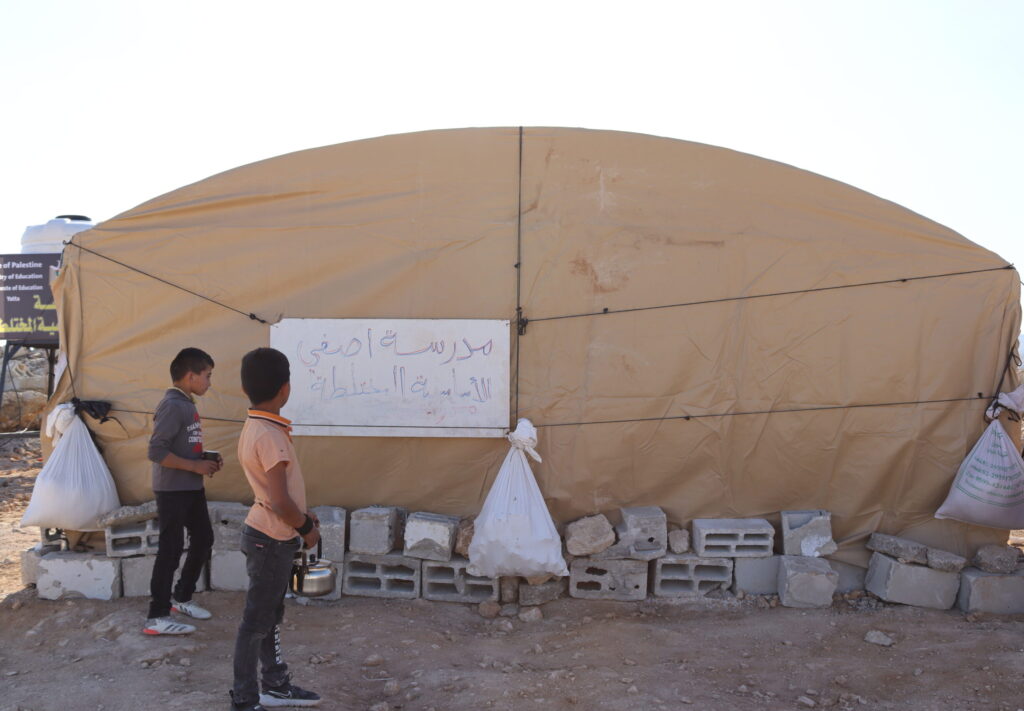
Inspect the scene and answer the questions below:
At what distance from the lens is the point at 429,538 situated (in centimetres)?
517

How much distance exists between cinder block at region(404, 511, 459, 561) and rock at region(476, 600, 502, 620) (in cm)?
38

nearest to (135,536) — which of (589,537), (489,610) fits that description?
(489,610)

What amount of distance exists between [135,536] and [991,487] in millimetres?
5750

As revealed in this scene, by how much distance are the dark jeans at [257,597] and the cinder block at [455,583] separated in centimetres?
185

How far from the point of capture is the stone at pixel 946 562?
5.06 m

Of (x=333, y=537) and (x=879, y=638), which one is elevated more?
(x=333, y=537)

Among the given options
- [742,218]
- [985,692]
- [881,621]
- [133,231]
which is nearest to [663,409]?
[742,218]

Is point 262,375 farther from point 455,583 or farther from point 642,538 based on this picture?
point 642,538

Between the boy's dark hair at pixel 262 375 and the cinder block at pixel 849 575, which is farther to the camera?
the cinder block at pixel 849 575

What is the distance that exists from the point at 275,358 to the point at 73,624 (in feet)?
9.42

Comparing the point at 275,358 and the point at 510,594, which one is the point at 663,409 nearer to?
the point at 510,594

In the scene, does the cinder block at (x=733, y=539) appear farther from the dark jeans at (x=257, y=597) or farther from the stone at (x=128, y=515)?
the stone at (x=128, y=515)

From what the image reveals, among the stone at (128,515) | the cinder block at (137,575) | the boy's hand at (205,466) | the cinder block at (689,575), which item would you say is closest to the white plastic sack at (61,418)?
the stone at (128,515)

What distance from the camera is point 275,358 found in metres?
3.40
